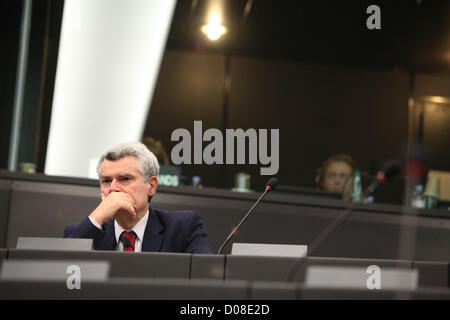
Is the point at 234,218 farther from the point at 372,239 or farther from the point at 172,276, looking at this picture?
the point at 172,276

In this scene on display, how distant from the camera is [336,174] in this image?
4.30 meters

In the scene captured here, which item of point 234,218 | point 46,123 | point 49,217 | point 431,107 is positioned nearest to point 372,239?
point 234,218

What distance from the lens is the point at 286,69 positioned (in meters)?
5.29

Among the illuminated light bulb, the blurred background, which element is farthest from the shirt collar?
the illuminated light bulb

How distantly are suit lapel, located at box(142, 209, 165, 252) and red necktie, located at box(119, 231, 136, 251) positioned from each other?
0.04 meters

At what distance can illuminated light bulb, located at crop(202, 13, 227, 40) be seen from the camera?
510 cm

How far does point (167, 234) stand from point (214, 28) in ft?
11.5

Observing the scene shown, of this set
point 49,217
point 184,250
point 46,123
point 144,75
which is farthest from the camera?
point 144,75

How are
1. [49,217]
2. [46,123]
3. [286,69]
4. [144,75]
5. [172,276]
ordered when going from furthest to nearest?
1. [286,69]
2. [144,75]
3. [46,123]
4. [49,217]
5. [172,276]

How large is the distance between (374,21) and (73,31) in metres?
2.80
